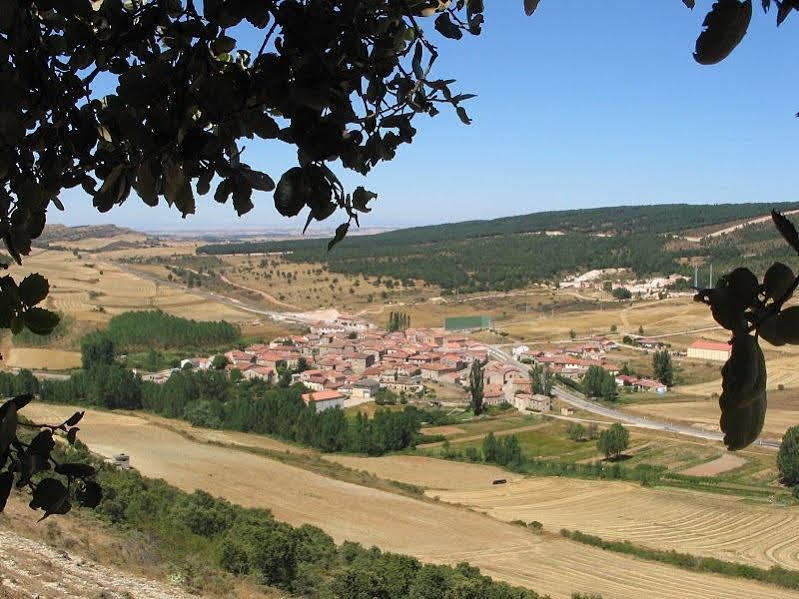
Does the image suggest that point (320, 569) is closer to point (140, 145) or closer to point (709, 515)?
point (140, 145)

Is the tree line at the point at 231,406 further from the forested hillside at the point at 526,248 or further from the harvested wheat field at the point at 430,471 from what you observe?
the forested hillside at the point at 526,248

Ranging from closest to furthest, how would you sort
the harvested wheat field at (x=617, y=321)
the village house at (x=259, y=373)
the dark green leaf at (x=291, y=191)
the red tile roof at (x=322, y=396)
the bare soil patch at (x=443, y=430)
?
the dark green leaf at (x=291, y=191), the bare soil patch at (x=443, y=430), the red tile roof at (x=322, y=396), the village house at (x=259, y=373), the harvested wheat field at (x=617, y=321)

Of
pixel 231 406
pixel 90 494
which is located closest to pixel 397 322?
pixel 231 406

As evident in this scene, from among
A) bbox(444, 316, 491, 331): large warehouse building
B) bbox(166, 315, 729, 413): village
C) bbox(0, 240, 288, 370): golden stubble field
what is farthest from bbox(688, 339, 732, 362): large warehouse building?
bbox(0, 240, 288, 370): golden stubble field

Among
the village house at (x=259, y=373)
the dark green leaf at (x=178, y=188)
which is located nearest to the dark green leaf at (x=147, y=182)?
the dark green leaf at (x=178, y=188)

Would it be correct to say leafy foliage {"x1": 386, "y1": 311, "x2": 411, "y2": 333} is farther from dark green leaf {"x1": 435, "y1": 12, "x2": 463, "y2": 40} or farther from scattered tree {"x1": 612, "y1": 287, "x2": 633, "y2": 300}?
dark green leaf {"x1": 435, "y1": 12, "x2": 463, "y2": 40}

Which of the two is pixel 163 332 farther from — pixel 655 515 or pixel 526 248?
pixel 526 248
